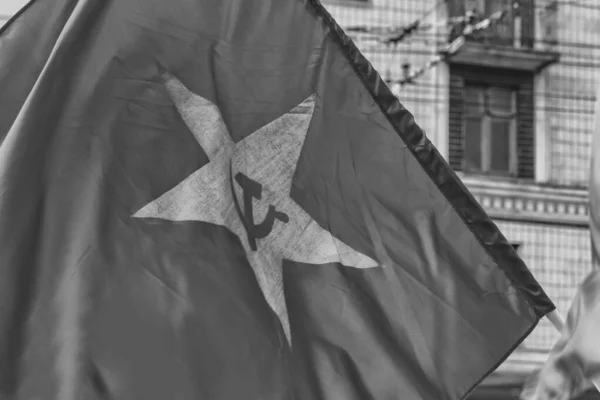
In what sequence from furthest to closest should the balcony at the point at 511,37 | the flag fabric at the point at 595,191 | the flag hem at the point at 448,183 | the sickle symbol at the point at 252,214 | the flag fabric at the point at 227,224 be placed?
the balcony at the point at 511,37 < the flag fabric at the point at 595,191 < the flag hem at the point at 448,183 < the sickle symbol at the point at 252,214 < the flag fabric at the point at 227,224

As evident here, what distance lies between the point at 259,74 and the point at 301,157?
291 millimetres

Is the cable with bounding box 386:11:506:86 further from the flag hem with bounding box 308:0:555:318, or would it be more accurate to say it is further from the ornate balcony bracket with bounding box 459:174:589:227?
the flag hem with bounding box 308:0:555:318

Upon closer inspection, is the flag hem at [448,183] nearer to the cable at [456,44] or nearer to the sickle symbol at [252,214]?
the sickle symbol at [252,214]

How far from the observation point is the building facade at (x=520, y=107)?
50.2ft

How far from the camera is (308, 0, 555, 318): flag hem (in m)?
4.47

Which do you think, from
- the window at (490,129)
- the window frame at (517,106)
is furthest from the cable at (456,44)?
the window at (490,129)

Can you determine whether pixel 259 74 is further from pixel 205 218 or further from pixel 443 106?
pixel 443 106

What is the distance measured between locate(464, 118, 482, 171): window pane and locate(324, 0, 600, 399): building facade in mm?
11

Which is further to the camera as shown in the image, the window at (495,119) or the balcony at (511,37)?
the window at (495,119)

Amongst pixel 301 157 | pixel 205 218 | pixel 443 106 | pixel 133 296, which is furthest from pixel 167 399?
pixel 443 106

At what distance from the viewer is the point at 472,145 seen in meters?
15.6

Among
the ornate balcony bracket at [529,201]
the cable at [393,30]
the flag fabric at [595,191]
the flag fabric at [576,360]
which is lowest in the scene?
the ornate balcony bracket at [529,201]

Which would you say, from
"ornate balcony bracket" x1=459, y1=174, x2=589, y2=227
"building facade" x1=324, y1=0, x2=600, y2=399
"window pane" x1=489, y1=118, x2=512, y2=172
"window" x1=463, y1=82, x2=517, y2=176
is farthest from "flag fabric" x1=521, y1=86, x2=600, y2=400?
"window pane" x1=489, y1=118, x2=512, y2=172

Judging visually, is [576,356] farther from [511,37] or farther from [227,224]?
[511,37]
